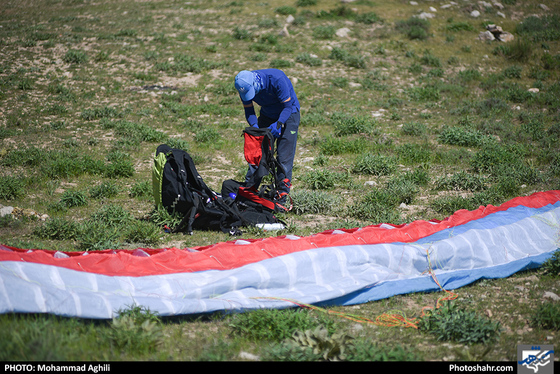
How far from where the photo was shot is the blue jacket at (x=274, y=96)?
6.29 meters

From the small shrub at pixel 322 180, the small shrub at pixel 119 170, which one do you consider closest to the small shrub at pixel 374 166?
the small shrub at pixel 322 180

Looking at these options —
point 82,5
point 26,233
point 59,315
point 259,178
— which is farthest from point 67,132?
point 82,5

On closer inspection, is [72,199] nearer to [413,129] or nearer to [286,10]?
[413,129]

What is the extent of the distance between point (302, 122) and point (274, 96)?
13.8 ft

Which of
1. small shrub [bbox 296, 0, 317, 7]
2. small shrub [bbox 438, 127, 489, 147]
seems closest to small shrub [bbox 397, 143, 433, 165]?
small shrub [bbox 438, 127, 489, 147]

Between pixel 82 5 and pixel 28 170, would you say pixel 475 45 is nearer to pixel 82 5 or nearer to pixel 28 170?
pixel 28 170

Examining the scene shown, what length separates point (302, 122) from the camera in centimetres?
1063

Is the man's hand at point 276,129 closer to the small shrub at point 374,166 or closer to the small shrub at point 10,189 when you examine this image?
the small shrub at point 374,166

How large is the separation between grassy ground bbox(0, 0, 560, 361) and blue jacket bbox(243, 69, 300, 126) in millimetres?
1353

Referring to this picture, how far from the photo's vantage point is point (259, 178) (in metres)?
5.90

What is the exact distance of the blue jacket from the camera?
20.6ft

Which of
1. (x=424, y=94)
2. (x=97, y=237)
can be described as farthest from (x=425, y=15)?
(x=97, y=237)

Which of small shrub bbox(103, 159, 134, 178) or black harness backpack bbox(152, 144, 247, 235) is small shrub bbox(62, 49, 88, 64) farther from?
black harness backpack bbox(152, 144, 247, 235)

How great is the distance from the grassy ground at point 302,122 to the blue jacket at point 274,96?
135 cm
